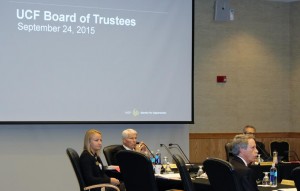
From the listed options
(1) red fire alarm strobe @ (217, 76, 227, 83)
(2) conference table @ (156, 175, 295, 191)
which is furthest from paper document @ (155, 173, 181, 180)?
(1) red fire alarm strobe @ (217, 76, 227, 83)

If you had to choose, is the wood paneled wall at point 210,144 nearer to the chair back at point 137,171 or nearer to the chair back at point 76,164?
the chair back at point 76,164

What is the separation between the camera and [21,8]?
27.3 feet

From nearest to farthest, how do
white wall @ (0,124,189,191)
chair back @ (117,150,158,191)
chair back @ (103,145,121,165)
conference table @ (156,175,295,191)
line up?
chair back @ (117,150,158,191) → conference table @ (156,175,295,191) → chair back @ (103,145,121,165) → white wall @ (0,124,189,191)

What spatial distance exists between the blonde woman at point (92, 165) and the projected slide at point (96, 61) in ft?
5.90

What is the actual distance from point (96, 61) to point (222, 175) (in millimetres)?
4271

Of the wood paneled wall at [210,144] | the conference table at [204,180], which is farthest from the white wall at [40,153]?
the conference table at [204,180]

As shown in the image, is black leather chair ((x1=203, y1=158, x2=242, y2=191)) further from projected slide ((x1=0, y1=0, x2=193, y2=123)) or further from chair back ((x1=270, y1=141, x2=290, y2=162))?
chair back ((x1=270, y1=141, x2=290, y2=162))

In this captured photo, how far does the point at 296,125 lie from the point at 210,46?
2138mm

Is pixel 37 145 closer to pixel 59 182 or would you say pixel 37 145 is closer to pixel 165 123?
pixel 59 182

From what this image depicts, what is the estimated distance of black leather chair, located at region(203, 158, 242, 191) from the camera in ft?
→ 15.5

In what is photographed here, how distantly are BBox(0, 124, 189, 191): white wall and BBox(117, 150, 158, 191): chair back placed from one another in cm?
318

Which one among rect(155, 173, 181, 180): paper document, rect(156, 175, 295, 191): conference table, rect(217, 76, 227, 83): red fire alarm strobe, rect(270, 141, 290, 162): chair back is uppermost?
rect(217, 76, 227, 83): red fire alarm strobe

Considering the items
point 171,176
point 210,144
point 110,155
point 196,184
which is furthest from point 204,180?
point 210,144

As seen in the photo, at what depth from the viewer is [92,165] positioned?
6605 mm
